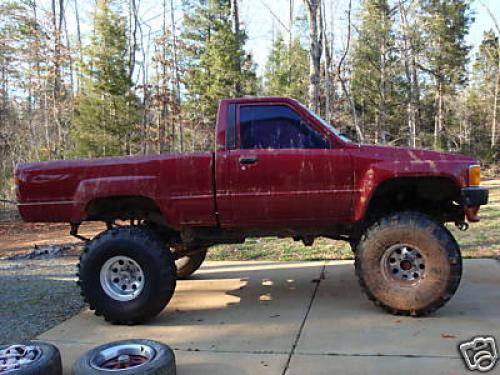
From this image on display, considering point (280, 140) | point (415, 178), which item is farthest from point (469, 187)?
point (280, 140)

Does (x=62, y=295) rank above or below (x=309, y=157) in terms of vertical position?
below

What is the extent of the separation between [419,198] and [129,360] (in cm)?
357

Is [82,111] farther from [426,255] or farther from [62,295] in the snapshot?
[426,255]

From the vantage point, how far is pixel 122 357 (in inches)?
144

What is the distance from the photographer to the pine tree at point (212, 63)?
27.9m

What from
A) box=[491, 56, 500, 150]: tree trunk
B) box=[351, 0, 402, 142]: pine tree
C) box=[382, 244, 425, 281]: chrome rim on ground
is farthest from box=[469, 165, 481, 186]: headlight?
box=[491, 56, 500, 150]: tree trunk

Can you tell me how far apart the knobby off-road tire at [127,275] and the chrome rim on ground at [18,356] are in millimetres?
1259

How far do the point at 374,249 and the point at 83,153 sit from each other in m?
20.5

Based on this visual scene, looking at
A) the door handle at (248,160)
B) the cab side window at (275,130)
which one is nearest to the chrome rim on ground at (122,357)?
the door handle at (248,160)

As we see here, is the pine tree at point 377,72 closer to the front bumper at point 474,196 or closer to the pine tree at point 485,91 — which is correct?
the pine tree at point 485,91

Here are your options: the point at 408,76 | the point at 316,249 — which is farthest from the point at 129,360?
the point at 408,76

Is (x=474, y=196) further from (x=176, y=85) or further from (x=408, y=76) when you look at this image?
(x=408, y=76)

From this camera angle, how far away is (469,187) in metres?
4.82

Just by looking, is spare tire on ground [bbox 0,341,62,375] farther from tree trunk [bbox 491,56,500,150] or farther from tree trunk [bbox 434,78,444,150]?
tree trunk [bbox 491,56,500,150]
